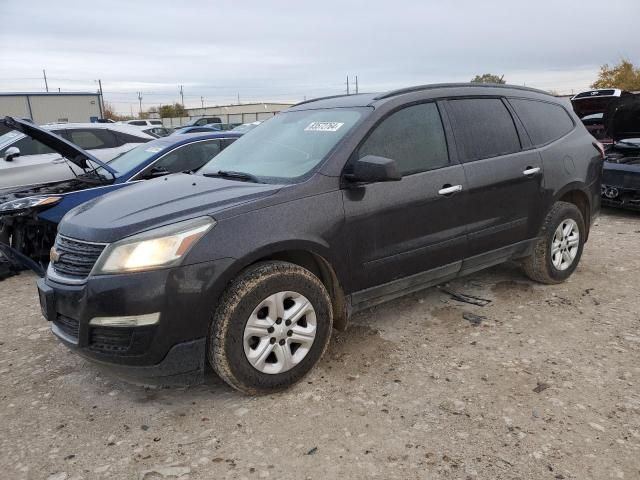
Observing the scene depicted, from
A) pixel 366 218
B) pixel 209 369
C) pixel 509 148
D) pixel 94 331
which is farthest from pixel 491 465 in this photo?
pixel 509 148

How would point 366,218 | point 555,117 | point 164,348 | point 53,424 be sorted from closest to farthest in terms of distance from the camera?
point 164,348 → point 53,424 → point 366,218 → point 555,117

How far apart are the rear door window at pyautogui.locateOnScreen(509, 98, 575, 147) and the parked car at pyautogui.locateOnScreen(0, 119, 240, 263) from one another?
13.1 ft

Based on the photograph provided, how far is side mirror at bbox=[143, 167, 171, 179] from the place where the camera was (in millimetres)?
6199

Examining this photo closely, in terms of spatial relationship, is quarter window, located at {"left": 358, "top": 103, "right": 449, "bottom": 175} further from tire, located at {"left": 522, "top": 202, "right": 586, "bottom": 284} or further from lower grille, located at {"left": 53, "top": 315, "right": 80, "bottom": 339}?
lower grille, located at {"left": 53, "top": 315, "right": 80, "bottom": 339}

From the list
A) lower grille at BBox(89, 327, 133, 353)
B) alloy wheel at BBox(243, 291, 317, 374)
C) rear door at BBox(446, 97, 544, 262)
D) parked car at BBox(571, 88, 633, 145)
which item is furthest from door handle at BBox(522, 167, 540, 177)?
parked car at BBox(571, 88, 633, 145)

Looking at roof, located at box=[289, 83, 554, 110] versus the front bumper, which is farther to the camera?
roof, located at box=[289, 83, 554, 110]

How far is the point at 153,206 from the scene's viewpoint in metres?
2.99

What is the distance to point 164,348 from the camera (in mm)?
2662

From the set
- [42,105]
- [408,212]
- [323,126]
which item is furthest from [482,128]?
[42,105]

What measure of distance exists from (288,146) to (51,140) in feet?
10.4

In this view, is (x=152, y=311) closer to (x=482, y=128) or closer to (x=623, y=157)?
(x=482, y=128)

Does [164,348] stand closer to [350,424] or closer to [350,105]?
[350,424]

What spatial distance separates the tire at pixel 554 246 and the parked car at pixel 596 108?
445cm

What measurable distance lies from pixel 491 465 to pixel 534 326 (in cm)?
174
